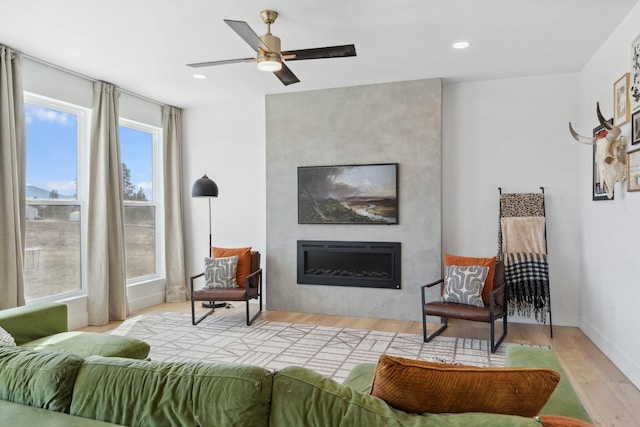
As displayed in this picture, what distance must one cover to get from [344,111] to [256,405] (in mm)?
4359

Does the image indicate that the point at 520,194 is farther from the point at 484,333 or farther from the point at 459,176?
the point at 484,333

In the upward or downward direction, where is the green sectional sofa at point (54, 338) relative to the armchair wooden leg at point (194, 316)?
upward

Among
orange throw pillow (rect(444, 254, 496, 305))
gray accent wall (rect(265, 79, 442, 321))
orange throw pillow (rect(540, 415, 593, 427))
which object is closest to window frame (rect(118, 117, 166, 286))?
gray accent wall (rect(265, 79, 442, 321))

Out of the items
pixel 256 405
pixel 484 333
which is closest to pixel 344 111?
pixel 484 333

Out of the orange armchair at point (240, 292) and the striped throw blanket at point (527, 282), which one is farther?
the orange armchair at point (240, 292)

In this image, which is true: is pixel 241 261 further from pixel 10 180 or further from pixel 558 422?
pixel 558 422

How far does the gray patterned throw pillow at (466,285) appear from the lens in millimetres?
4020

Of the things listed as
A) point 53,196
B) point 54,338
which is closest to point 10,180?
point 53,196

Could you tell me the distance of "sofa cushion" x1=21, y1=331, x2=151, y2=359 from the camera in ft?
8.45

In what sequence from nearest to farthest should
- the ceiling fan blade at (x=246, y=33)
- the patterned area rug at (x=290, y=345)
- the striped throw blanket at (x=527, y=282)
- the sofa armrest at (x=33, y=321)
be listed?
1. the ceiling fan blade at (x=246, y=33)
2. the sofa armrest at (x=33, y=321)
3. the patterned area rug at (x=290, y=345)
4. the striped throw blanket at (x=527, y=282)

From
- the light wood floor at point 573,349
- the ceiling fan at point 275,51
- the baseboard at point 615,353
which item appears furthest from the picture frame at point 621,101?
the ceiling fan at point 275,51

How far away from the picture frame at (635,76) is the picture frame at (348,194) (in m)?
2.31

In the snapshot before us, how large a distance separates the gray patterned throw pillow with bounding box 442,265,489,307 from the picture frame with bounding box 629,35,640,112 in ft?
5.97

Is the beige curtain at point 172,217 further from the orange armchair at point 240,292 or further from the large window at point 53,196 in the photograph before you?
the large window at point 53,196
